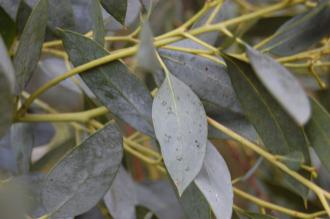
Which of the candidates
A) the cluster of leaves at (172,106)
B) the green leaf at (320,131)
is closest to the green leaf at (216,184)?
the cluster of leaves at (172,106)

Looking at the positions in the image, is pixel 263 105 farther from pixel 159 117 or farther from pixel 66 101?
pixel 66 101

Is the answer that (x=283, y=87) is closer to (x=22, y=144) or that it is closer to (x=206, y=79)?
(x=206, y=79)

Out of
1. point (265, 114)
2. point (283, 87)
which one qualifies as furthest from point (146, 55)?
point (265, 114)

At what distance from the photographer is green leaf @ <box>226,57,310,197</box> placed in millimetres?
650

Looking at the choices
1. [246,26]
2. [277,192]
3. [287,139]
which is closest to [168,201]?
[277,192]

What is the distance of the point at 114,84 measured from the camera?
655 mm

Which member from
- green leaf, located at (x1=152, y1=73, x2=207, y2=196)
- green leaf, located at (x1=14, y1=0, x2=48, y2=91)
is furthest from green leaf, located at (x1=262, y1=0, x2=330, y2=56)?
green leaf, located at (x1=14, y1=0, x2=48, y2=91)

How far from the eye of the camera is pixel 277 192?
44.4 inches

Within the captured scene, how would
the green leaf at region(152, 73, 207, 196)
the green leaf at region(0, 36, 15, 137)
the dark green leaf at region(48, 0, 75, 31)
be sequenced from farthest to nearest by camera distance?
the dark green leaf at region(48, 0, 75, 31), the green leaf at region(152, 73, 207, 196), the green leaf at region(0, 36, 15, 137)

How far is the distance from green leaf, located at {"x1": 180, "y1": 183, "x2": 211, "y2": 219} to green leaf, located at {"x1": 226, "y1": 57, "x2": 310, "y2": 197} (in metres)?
0.09

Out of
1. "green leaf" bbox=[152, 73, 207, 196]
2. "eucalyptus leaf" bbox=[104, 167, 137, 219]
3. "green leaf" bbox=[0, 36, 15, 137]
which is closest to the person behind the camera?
"green leaf" bbox=[0, 36, 15, 137]

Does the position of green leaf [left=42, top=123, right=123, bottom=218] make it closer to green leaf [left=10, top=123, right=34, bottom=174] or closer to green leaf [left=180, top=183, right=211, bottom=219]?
green leaf [left=180, top=183, right=211, bottom=219]

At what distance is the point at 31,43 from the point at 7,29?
4.6 inches

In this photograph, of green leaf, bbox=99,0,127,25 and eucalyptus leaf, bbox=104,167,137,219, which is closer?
green leaf, bbox=99,0,127,25
